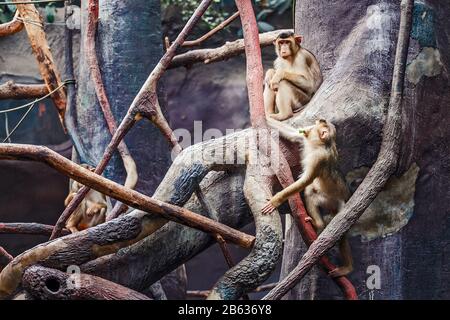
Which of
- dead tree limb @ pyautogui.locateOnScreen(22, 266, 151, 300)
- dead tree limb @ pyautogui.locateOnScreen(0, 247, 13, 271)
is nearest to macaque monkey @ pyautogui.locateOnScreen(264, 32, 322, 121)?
dead tree limb @ pyautogui.locateOnScreen(22, 266, 151, 300)

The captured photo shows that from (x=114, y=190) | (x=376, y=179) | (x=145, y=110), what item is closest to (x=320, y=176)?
(x=376, y=179)

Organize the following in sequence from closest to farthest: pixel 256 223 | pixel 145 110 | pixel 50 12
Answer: pixel 256 223 → pixel 145 110 → pixel 50 12

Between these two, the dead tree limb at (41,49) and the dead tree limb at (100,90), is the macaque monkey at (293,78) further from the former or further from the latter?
the dead tree limb at (41,49)

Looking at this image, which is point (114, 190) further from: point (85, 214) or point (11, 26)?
point (85, 214)

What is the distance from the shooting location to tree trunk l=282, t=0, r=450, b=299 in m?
4.84

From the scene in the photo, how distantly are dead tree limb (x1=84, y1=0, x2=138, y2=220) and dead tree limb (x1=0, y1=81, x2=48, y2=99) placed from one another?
0.64 metres

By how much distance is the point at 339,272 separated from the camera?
4531mm

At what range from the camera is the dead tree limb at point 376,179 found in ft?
13.5

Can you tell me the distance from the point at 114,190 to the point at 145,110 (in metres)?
1.11

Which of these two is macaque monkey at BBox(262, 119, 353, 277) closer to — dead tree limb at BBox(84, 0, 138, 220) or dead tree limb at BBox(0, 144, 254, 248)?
dead tree limb at BBox(0, 144, 254, 248)

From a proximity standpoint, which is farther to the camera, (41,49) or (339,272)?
(41,49)

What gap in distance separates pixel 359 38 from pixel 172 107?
13.8 ft

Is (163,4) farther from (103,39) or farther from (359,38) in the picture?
(359,38)
